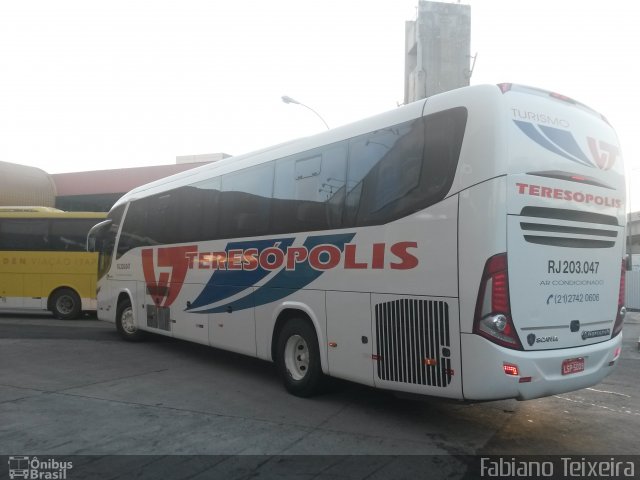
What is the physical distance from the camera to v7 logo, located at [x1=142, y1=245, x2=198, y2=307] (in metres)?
9.91

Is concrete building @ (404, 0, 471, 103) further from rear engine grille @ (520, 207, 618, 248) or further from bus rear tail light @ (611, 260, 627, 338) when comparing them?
rear engine grille @ (520, 207, 618, 248)

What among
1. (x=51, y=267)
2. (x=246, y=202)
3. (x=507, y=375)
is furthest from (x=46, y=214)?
(x=507, y=375)

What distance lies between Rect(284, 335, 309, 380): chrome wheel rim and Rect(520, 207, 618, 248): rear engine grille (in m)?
3.35

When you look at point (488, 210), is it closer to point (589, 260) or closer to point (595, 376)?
point (589, 260)

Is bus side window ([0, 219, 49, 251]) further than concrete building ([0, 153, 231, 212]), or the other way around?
concrete building ([0, 153, 231, 212])

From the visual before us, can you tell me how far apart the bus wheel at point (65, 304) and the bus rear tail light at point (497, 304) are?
50.3 feet

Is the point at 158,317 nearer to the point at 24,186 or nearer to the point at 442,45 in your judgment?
the point at 24,186

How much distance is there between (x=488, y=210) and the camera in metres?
4.99

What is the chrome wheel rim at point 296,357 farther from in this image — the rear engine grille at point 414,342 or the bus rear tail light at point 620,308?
the bus rear tail light at point 620,308

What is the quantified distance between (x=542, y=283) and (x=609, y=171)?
1.70 metres

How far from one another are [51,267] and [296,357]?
42.6ft

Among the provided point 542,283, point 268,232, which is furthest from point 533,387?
point 268,232

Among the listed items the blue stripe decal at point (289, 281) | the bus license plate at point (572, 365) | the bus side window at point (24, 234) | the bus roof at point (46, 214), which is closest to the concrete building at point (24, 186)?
the bus roof at point (46, 214)

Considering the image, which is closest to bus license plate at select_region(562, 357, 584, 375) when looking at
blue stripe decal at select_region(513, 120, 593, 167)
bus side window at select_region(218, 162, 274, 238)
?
blue stripe decal at select_region(513, 120, 593, 167)
